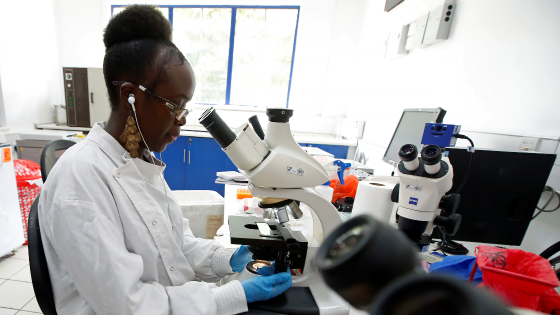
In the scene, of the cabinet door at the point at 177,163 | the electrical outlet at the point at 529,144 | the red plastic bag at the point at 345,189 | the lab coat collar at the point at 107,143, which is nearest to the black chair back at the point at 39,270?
the lab coat collar at the point at 107,143

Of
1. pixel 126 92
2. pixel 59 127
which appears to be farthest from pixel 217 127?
pixel 59 127

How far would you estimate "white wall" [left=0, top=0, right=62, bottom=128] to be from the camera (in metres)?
2.99

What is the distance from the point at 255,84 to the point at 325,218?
3.67 meters

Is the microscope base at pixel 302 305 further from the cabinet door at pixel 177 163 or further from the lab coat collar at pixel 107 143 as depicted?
the cabinet door at pixel 177 163

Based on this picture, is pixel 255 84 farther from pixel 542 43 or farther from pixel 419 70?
pixel 542 43

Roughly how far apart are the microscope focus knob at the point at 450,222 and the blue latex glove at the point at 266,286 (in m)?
0.54

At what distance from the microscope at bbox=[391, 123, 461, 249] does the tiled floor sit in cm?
229

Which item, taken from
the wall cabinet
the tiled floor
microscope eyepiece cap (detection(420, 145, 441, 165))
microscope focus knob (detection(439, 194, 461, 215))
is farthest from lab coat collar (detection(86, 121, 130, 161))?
the wall cabinet

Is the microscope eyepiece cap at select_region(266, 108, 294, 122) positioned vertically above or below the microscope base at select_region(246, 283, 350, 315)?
above

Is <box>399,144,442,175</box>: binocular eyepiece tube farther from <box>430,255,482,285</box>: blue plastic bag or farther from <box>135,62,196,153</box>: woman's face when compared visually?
<box>135,62,196,153</box>: woman's face

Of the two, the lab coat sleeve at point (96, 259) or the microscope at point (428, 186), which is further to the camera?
the microscope at point (428, 186)

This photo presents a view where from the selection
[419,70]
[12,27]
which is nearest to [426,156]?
[419,70]

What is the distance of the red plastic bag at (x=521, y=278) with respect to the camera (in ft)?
1.86

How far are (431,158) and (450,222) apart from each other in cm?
26
